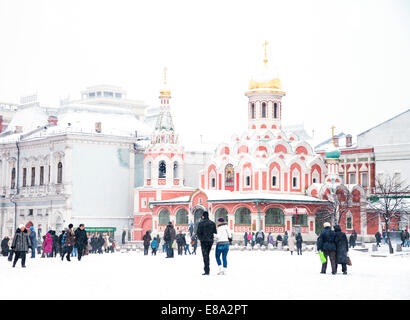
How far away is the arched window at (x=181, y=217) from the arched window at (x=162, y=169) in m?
5.03

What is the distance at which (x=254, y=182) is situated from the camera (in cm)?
5997

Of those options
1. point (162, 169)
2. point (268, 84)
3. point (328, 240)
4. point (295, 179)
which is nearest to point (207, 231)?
point (328, 240)

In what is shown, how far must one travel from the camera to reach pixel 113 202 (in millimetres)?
65938

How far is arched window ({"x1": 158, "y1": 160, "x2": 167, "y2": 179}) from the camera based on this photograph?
2576 inches

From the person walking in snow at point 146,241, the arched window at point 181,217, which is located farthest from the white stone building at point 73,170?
the person walking in snow at point 146,241

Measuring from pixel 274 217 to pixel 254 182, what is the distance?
4028 millimetres

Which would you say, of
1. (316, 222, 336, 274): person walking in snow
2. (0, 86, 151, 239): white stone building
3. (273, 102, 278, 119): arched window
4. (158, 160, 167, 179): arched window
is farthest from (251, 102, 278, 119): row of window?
(316, 222, 336, 274): person walking in snow

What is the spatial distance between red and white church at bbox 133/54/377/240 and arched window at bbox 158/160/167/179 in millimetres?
79

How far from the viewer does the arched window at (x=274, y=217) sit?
56656 mm

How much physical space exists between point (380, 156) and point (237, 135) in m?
11.5

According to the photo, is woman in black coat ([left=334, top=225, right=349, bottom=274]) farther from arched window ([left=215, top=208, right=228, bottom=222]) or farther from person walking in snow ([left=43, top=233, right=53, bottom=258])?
arched window ([left=215, top=208, right=228, bottom=222])

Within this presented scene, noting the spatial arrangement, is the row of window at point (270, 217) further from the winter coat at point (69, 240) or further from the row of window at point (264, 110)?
the winter coat at point (69, 240)

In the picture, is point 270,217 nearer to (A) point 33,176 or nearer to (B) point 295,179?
(B) point 295,179
